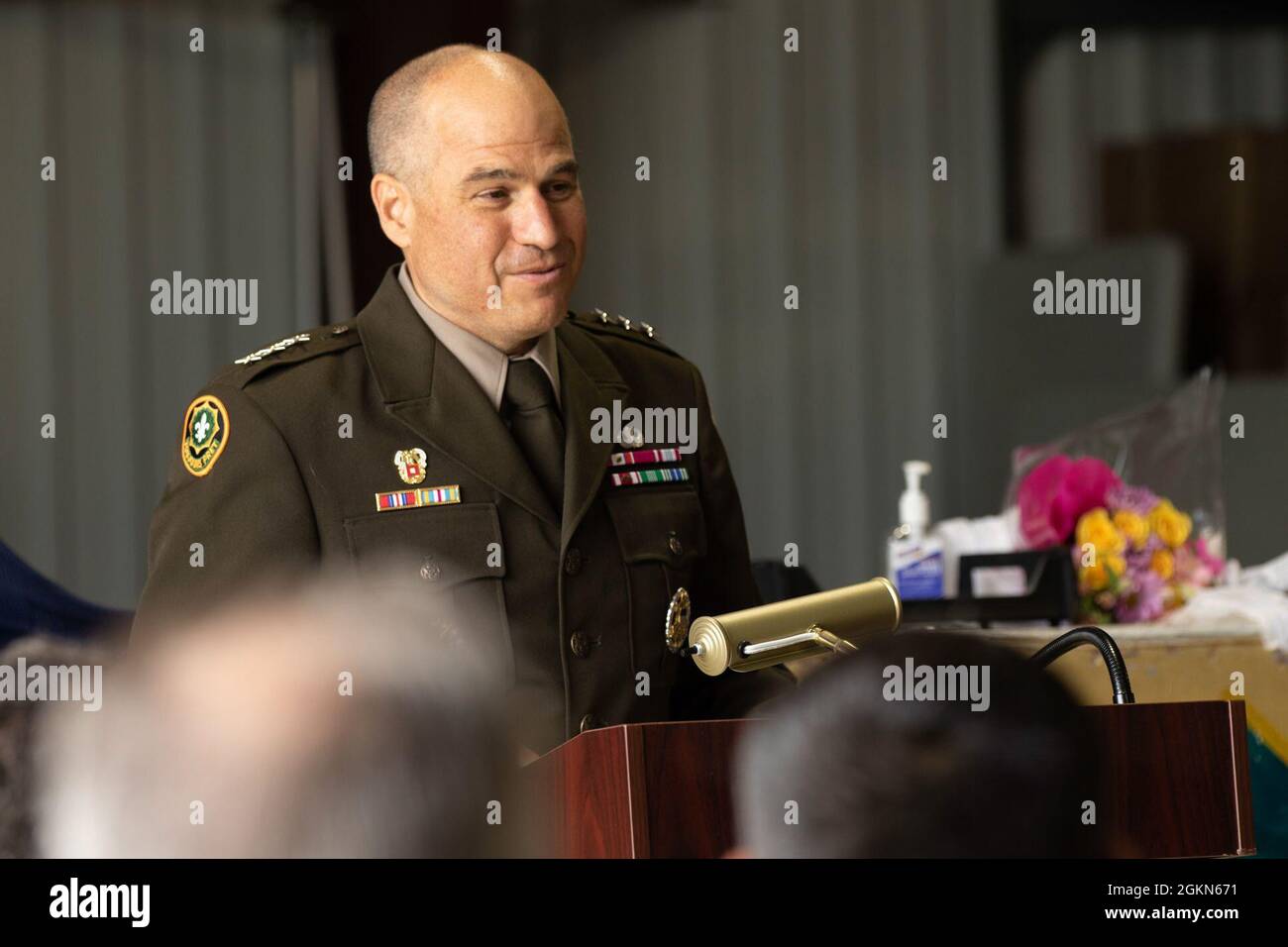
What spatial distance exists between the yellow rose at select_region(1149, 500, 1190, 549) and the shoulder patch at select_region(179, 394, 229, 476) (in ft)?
4.00

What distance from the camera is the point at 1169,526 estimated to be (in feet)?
6.77

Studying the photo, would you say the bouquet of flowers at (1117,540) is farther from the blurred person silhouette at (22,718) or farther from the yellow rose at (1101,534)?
the blurred person silhouette at (22,718)

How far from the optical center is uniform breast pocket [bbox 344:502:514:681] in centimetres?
135

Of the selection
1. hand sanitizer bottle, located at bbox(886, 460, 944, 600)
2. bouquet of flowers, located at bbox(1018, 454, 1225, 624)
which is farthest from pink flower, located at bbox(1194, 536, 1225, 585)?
hand sanitizer bottle, located at bbox(886, 460, 944, 600)

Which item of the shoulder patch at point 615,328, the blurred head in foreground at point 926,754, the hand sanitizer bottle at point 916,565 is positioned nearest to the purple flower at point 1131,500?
the hand sanitizer bottle at point 916,565

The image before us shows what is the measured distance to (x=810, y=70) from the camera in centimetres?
359

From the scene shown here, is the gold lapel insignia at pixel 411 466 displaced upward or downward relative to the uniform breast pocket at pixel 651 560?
upward

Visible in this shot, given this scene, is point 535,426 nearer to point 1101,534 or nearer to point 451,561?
point 451,561

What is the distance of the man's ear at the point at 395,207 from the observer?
1.45 metres

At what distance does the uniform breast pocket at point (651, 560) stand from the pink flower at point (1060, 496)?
77 centimetres

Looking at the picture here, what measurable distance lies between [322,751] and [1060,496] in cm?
172

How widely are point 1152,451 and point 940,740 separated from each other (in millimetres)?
1865

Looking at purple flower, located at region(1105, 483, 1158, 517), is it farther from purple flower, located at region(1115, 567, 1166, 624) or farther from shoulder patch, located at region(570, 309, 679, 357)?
shoulder patch, located at region(570, 309, 679, 357)
